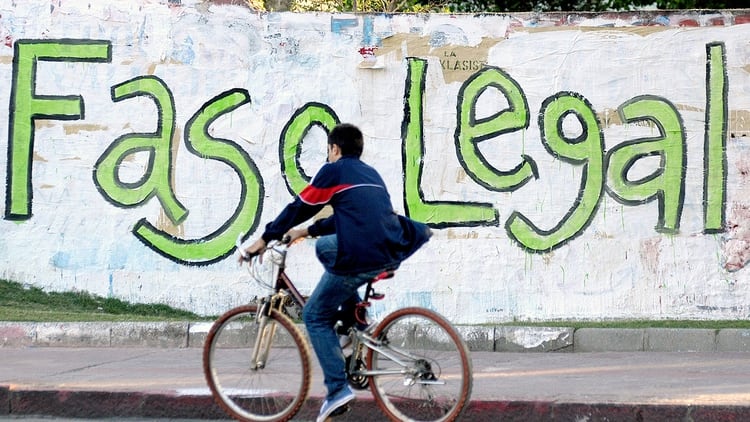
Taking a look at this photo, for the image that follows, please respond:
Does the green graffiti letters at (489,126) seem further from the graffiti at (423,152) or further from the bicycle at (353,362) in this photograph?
the bicycle at (353,362)

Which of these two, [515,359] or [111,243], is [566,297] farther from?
[111,243]

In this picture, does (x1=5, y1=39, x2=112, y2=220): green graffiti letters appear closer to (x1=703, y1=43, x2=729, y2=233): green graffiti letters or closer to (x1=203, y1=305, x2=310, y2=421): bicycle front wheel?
(x1=203, y1=305, x2=310, y2=421): bicycle front wheel

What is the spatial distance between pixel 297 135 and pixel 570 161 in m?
2.36

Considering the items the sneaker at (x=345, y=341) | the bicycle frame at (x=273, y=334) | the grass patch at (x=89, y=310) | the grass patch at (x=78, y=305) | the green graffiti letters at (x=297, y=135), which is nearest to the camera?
the bicycle frame at (x=273, y=334)

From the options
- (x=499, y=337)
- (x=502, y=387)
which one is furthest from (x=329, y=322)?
(x=499, y=337)

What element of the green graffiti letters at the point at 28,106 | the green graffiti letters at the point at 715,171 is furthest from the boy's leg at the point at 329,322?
the green graffiti letters at the point at 28,106

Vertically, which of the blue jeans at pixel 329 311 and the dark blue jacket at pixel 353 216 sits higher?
the dark blue jacket at pixel 353 216

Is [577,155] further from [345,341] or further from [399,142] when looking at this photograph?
[345,341]

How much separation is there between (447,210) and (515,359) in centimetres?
220

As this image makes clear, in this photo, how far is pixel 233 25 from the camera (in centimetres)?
1040

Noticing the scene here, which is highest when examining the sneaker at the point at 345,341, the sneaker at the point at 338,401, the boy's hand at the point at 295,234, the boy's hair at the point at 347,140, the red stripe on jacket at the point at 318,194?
the boy's hair at the point at 347,140

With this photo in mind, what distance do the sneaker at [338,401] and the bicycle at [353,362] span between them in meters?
0.12

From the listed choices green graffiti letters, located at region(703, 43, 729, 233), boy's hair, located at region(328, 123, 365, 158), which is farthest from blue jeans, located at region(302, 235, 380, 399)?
green graffiti letters, located at region(703, 43, 729, 233)

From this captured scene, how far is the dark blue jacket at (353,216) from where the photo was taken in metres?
5.41
